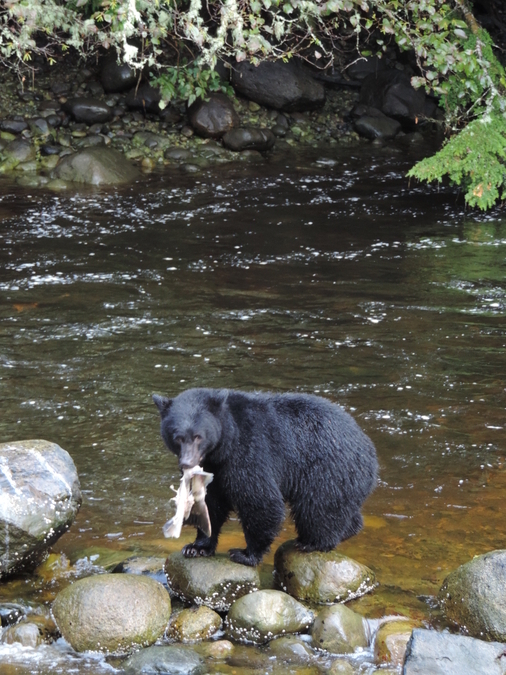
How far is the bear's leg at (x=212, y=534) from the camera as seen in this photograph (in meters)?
4.71

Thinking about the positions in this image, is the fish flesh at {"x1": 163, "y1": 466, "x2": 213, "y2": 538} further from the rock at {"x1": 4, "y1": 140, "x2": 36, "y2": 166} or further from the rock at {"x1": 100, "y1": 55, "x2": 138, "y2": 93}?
the rock at {"x1": 100, "y1": 55, "x2": 138, "y2": 93}

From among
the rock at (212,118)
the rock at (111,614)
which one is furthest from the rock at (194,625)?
the rock at (212,118)

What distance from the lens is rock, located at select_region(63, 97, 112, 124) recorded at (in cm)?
1677

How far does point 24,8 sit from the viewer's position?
8180 millimetres

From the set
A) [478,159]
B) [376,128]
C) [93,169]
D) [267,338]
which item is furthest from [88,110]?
[267,338]

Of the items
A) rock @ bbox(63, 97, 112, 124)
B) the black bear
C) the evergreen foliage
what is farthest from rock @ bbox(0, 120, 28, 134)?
the black bear

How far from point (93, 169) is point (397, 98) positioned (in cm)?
729

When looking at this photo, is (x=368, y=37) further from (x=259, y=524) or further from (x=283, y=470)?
(x=259, y=524)

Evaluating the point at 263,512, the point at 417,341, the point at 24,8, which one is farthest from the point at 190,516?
the point at 24,8

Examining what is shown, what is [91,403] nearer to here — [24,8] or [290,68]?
[24,8]

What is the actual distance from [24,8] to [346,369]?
4.72m

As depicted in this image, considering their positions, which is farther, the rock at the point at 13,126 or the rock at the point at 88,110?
the rock at the point at 88,110

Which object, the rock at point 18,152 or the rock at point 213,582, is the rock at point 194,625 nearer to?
the rock at point 213,582

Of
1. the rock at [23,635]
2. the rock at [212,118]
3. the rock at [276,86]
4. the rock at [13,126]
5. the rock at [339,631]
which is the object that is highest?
the rock at [276,86]
